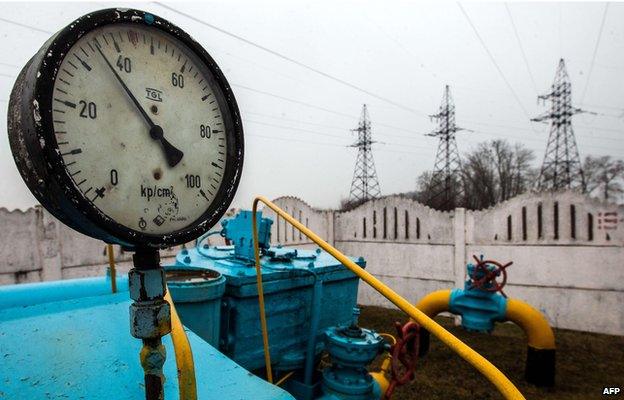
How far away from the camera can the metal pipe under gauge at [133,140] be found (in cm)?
78

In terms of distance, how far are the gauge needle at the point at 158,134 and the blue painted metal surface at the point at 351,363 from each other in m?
1.82

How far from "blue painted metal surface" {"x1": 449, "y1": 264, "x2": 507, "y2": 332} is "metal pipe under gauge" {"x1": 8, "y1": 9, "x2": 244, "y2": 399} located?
369 cm

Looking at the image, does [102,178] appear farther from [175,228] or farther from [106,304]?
[106,304]

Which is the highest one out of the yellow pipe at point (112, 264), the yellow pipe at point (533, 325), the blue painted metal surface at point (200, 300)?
the yellow pipe at point (112, 264)

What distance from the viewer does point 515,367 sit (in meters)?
4.09

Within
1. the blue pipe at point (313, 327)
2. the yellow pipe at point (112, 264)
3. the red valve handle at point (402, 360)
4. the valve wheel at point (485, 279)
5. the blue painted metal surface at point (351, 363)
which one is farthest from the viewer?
the valve wheel at point (485, 279)

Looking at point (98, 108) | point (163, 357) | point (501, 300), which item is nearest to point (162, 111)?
point (98, 108)

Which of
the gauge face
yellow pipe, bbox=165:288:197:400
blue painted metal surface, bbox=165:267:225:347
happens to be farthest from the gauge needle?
blue painted metal surface, bbox=165:267:225:347

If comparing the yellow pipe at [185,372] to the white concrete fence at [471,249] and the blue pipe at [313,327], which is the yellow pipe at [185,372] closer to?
the blue pipe at [313,327]

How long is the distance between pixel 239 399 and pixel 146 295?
0.42 m

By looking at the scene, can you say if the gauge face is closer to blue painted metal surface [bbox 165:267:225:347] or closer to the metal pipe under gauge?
the metal pipe under gauge

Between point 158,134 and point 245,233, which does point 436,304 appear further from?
point 158,134

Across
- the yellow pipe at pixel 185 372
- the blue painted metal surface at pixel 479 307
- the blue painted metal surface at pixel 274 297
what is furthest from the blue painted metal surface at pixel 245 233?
the blue painted metal surface at pixel 479 307

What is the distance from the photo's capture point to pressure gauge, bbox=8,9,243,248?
0.78 metres
